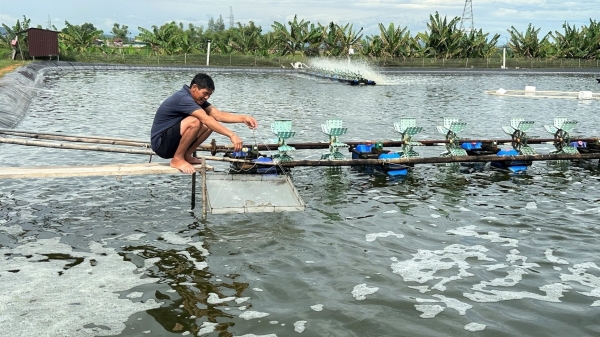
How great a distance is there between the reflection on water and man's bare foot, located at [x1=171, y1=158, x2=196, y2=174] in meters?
1.22

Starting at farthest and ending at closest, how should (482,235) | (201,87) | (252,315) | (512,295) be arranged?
(482,235)
(201,87)
(512,295)
(252,315)

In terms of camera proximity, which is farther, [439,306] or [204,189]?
[204,189]

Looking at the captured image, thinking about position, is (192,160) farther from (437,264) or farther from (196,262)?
(437,264)

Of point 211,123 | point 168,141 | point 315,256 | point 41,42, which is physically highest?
point 41,42

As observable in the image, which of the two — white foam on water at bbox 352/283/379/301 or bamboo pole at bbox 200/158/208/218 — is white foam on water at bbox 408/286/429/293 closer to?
white foam on water at bbox 352/283/379/301

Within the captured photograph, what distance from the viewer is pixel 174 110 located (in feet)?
33.5

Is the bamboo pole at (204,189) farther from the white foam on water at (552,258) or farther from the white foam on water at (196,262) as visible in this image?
the white foam on water at (552,258)

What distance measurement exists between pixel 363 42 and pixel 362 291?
72.3 m

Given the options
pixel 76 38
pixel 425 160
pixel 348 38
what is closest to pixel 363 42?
pixel 348 38

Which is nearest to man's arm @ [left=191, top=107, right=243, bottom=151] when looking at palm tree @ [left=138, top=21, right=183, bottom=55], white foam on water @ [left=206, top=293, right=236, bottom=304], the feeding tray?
the feeding tray

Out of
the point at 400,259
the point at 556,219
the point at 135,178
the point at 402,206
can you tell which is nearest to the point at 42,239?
the point at 135,178

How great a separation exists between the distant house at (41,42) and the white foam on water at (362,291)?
52.0m

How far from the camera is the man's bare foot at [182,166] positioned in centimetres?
1023

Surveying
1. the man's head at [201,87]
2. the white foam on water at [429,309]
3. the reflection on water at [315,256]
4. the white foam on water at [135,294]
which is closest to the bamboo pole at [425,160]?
the reflection on water at [315,256]
